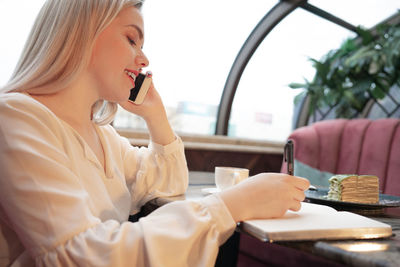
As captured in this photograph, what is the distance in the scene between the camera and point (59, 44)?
920mm

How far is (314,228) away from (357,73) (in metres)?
4.06

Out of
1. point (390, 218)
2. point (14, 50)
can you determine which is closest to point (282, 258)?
point (390, 218)

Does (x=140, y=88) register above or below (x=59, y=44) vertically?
below

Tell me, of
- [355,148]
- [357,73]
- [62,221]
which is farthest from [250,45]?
[62,221]

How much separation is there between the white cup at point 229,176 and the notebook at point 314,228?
343 mm

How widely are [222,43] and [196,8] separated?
0.55 m

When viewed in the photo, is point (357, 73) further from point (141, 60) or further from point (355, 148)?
point (141, 60)

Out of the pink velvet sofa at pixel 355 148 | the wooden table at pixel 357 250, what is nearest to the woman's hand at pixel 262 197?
the wooden table at pixel 357 250

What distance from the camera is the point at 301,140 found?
128 inches

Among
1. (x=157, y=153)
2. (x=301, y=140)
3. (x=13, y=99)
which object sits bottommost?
(x=301, y=140)

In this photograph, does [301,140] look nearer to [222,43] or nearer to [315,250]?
[222,43]

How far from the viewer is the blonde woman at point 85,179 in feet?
2.16

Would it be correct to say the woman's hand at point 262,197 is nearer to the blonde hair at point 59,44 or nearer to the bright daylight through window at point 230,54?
the blonde hair at point 59,44

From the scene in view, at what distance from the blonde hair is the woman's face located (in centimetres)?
4
